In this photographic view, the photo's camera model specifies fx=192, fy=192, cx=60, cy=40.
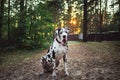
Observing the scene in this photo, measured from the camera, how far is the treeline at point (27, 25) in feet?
61.5

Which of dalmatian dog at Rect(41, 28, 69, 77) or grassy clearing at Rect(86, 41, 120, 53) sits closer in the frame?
dalmatian dog at Rect(41, 28, 69, 77)

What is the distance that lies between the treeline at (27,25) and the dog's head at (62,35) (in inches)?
438

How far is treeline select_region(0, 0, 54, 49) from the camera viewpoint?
1873cm

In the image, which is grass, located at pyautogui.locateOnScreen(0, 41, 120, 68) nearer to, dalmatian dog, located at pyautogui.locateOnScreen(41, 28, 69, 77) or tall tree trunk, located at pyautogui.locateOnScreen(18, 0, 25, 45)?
tall tree trunk, located at pyautogui.locateOnScreen(18, 0, 25, 45)

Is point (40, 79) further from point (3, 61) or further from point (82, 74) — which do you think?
point (3, 61)

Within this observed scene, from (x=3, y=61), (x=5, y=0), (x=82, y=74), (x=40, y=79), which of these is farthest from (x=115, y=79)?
(x=5, y=0)

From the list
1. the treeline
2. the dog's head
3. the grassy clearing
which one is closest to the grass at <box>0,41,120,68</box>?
the grassy clearing

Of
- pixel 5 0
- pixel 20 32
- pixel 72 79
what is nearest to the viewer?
pixel 72 79

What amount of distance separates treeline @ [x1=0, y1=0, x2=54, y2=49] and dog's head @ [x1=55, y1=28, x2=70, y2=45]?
1112cm

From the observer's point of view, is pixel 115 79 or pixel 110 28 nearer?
pixel 115 79

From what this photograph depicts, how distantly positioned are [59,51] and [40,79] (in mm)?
1460

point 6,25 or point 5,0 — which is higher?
point 5,0

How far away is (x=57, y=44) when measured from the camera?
7.86 m

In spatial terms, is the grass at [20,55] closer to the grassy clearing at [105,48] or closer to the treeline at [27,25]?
the grassy clearing at [105,48]
